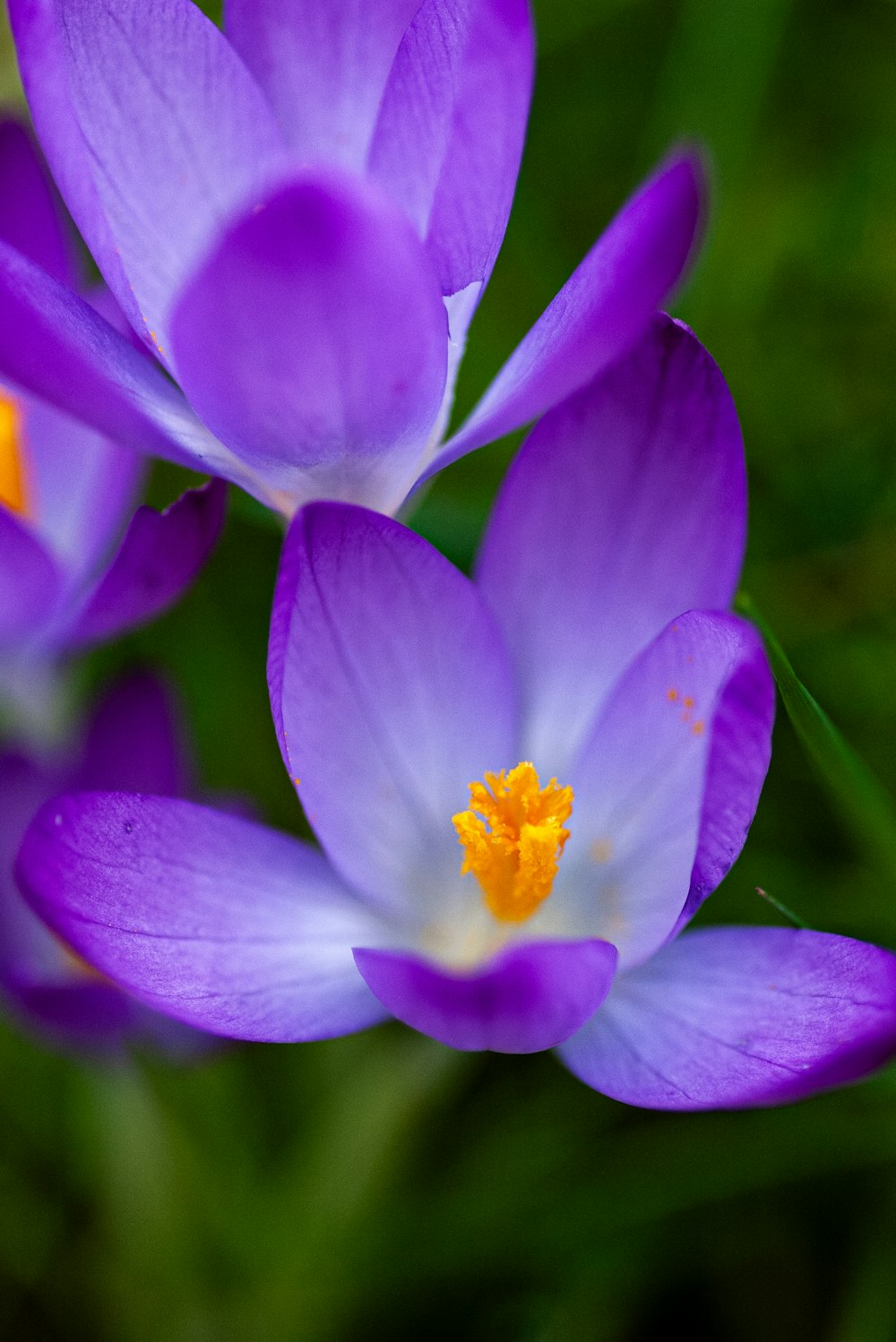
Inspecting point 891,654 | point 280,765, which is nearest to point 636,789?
point 891,654

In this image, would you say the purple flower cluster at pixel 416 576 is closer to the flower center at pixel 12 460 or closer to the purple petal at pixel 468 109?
the purple petal at pixel 468 109

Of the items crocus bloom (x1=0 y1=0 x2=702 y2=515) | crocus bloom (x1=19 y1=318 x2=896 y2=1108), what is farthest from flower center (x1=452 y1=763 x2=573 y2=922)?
crocus bloom (x1=0 y1=0 x2=702 y2=515)

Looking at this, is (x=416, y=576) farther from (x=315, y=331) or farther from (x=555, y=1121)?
(x=555, y=1121)

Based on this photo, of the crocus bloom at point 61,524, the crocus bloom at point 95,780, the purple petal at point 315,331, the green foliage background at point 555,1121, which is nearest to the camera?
the purple petal at point 315,331

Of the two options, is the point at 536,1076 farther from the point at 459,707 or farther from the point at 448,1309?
the point at 459,707

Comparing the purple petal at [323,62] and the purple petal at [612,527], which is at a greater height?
the purple petal at [323,62]

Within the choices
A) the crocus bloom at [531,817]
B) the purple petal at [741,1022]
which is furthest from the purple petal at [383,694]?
the purple petal at [741,1022]
